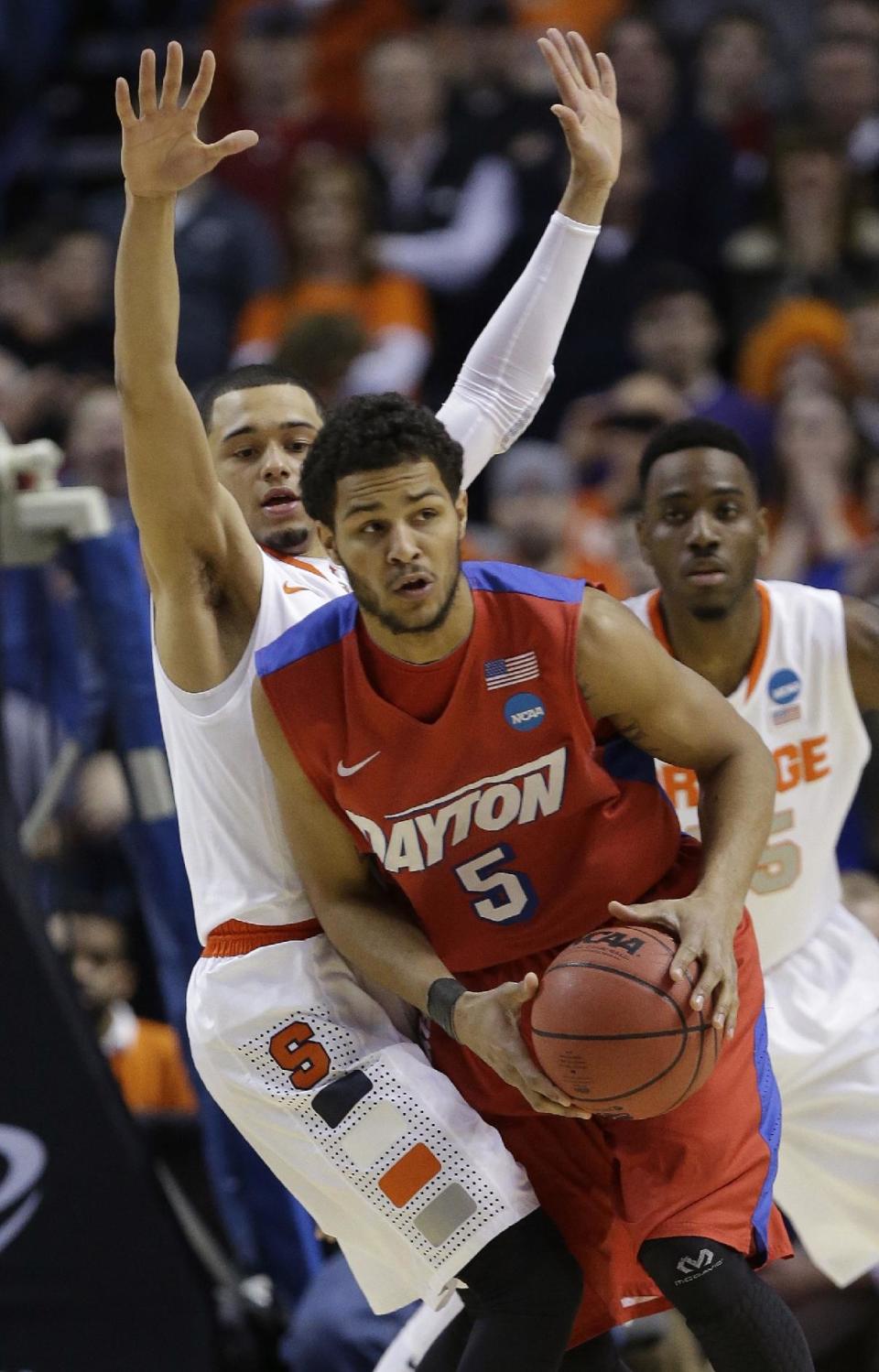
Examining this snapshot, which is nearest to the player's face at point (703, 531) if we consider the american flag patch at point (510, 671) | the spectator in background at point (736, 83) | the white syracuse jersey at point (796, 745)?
the white syracuse jersey at point (796, 745)

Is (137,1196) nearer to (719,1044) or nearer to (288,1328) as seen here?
(288,1328)

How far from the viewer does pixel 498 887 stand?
3623 mm

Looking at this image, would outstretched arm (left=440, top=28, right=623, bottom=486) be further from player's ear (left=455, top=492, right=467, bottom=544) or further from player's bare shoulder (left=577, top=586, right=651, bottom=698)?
player's bare shoulder (left=577, top=586, right=651, bottom=698)

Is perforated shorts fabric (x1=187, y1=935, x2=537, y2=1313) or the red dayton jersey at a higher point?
the red dayton jersey

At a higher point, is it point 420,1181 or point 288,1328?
point 420,1181

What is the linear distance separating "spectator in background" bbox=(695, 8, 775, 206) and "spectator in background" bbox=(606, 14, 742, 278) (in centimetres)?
22

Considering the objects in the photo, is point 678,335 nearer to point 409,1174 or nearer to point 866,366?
point 866,366

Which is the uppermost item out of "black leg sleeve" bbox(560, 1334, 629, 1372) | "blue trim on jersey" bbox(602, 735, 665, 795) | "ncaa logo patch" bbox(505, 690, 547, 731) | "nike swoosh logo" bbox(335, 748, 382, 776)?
"ncaa logo patch" bbox(505, 690, 547, 731)

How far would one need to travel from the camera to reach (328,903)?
3.68 metres

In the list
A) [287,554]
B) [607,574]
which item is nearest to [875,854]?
[607,574]

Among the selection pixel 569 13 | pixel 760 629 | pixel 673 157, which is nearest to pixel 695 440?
pixel 760 629

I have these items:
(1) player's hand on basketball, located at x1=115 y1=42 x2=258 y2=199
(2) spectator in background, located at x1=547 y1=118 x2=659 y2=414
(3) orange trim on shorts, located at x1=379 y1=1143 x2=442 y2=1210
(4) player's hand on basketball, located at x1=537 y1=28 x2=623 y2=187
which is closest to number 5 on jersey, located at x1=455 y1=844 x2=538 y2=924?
(3) orange trim on shorts, located at x1=379 y1=1143 x2=442 y2=1210

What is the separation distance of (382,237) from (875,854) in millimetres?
3918

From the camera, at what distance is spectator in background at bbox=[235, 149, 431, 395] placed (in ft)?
27.0
